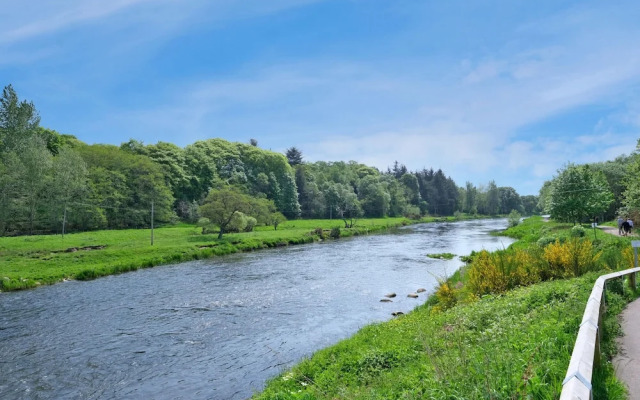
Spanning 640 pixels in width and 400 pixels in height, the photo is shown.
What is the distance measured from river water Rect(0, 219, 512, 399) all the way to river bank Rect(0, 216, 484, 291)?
223cm

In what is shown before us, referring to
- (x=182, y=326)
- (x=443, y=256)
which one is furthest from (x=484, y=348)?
(x=443, y=256)

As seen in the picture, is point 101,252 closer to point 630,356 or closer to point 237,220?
point 237,220

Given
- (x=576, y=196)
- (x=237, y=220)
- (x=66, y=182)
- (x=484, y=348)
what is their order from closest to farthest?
(x=484, y=348), (x=576, y=196), (x=66, y=182), (x=237, y=220)

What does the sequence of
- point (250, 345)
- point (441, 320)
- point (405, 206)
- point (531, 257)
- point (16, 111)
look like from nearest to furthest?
point (441, 320)
point (250, 345)
point (531, 257)
point (16, 111)
point (405, 206)

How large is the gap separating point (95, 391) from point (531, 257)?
1758 centimetres

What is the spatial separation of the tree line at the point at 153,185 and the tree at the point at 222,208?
0.71 feet

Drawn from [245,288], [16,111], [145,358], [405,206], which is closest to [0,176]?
[16,111]

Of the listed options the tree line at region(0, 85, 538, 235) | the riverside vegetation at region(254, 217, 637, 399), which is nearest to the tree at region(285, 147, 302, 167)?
the tree line at region(0, 85, 538, 235)

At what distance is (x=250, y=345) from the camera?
47.4ft

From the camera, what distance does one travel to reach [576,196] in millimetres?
47000

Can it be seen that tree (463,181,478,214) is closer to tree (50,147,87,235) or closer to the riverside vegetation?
tree (50,147,87,235)

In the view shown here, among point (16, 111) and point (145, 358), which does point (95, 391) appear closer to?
point (145, 358)

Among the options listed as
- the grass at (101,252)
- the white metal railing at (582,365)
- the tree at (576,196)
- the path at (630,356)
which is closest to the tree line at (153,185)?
the grass at (101,252)

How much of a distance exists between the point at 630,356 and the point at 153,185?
7297 cm
